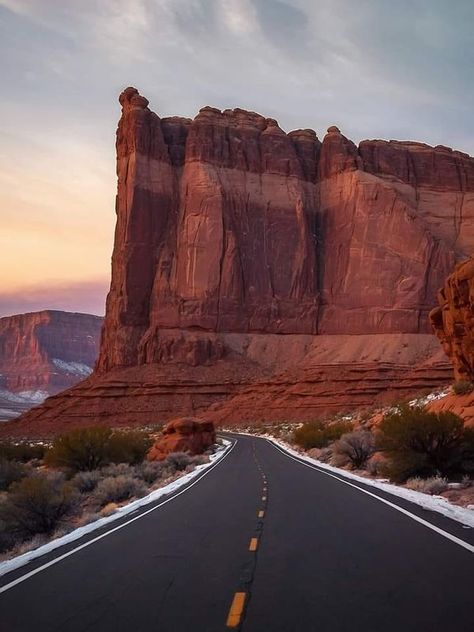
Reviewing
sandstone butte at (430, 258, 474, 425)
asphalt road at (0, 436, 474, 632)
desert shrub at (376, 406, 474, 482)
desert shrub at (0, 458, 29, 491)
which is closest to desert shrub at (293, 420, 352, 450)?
sandstone butte at (430, 258, 474, 425)

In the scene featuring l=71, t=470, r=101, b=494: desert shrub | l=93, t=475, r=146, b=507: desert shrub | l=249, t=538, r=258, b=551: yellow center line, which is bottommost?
l=71, t=470, r=101, b=494: desert shrub

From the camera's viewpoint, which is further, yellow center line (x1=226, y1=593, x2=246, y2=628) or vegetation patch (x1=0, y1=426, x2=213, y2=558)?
vegetation patch (x1=0, y1=426, x2=213, y2=558)

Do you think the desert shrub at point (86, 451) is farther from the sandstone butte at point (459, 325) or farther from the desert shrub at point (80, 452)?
the sandstone butte at point (459, 325)

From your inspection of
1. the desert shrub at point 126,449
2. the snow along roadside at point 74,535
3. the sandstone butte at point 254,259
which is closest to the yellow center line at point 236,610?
the snow along roadside at point 74,535

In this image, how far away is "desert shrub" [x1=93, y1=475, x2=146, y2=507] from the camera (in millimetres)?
18400

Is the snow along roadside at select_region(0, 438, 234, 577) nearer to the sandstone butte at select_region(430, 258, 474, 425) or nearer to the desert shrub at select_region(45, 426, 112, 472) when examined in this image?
the desert shrub at select_region(45, 426, 112, 472)

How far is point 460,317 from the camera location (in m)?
29.4

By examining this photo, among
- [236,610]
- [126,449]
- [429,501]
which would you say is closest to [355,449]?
[429,501]

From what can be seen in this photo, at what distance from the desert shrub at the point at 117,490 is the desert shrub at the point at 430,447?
758 centimetres

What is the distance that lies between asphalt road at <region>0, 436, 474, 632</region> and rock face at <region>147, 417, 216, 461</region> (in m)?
24.2

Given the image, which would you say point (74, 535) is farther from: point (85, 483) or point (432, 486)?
point (85, 483)

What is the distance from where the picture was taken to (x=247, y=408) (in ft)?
257

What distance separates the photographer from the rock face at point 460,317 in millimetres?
28375

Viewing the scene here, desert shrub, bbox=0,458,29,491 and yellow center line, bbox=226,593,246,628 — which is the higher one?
yellow center line, bbox=226,593,246,628
